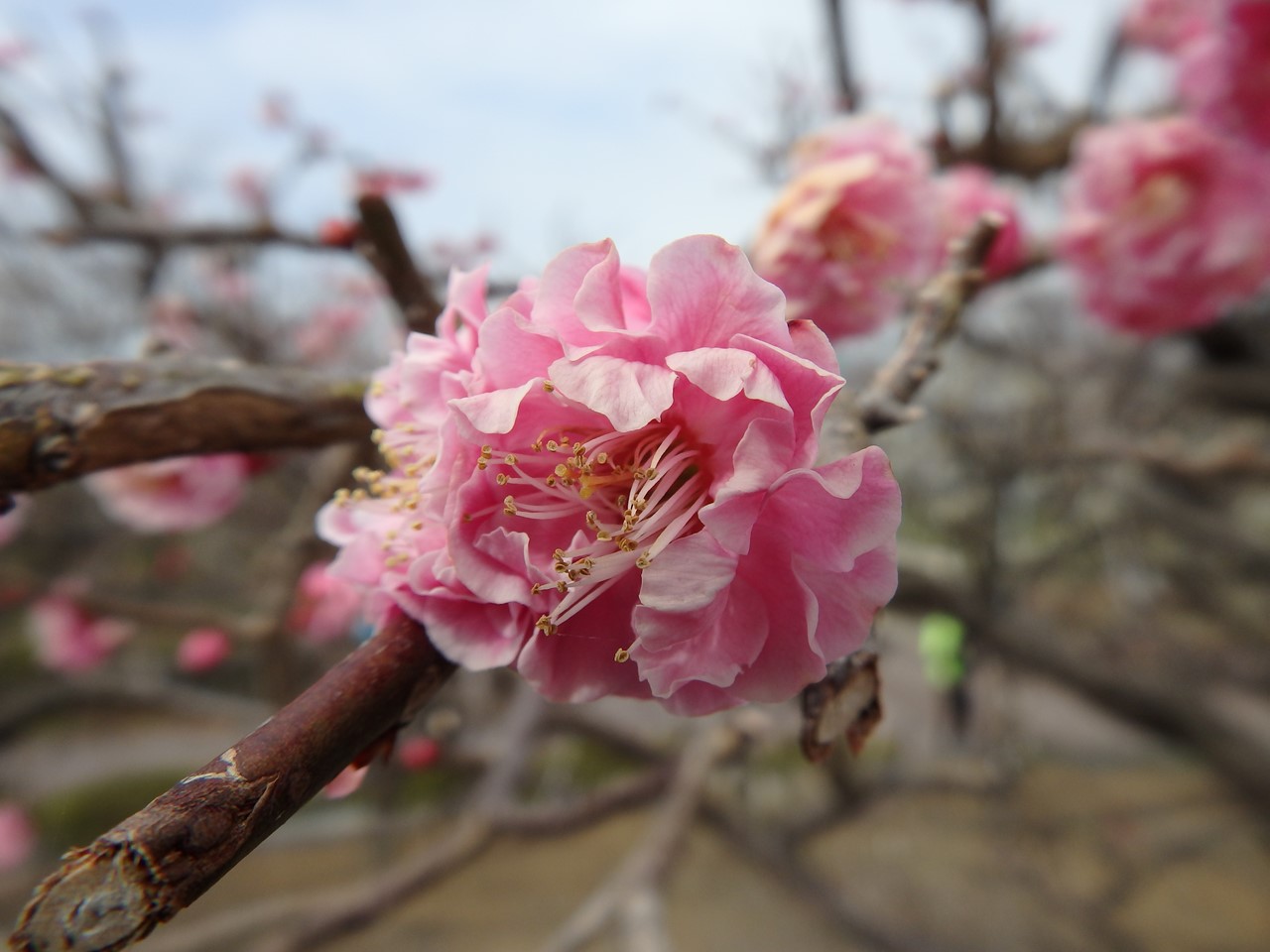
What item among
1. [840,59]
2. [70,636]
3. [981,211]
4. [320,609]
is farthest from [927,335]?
[70,636]

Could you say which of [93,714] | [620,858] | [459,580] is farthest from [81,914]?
[93,714]

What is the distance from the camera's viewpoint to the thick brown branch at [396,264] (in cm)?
55

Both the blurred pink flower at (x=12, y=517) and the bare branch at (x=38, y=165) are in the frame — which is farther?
the bare branch at (x=38, y=165)

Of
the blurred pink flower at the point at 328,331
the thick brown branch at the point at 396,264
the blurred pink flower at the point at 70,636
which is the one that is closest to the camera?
the thick brown branch at the point at 396,264

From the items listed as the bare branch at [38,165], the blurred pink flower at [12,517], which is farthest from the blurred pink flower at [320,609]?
the bare branch at [38,165]

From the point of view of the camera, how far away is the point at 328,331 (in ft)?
11.8

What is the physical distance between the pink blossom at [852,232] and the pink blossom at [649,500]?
1.00ft

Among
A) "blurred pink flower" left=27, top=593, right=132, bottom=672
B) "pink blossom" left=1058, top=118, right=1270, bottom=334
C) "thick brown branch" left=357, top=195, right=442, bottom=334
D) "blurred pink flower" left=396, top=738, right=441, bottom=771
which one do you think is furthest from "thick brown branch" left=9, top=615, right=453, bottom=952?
"blurred pink flower" left=27, top=593, right=132, bottom=672

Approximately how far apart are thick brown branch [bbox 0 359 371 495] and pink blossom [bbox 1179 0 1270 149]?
3.67ft

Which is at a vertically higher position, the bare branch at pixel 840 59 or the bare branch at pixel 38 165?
the bare branch at pixel 38 165

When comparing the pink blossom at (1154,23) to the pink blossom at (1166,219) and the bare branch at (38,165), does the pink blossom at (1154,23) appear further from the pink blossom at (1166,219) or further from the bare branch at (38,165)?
the bare branch at (38,165)

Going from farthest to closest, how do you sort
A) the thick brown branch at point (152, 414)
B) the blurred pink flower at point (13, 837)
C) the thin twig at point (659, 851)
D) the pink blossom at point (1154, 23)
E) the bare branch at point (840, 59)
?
the blurred pink flower at point (13, 837) → the pink blossom at point (1154, 23) → the bare branch at point (840, 59) → the thin twig at point (659, 851) → the thick brown branch at point (152, 414)

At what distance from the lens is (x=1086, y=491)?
10.6 ft

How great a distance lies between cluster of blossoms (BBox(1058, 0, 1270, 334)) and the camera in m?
0.92
